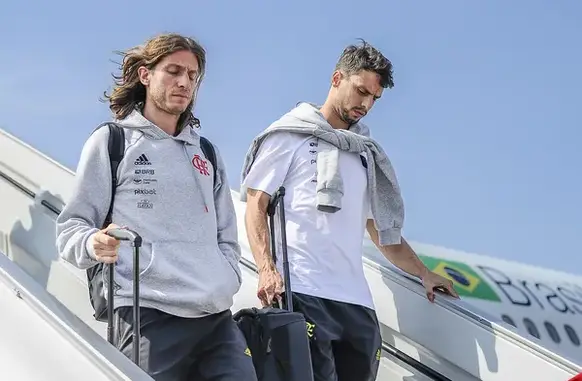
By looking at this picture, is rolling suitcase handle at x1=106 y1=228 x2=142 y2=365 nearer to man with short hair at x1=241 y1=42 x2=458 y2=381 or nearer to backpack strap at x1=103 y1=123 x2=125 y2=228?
backpack strap at x1=103 y1=123 x2=125 y2=228

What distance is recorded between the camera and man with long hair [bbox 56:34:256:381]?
2.85 m

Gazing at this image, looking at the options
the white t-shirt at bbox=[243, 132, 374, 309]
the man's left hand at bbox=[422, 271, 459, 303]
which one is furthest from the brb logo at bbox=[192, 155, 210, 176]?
the man's left hand at bbox=[422, 271, 459, 303]

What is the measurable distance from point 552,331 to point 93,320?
32.9 ft

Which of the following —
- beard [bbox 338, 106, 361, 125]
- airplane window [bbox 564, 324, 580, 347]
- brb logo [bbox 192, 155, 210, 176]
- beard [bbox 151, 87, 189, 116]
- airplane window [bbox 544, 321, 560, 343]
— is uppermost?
beard [bbox 151, 87, 189, 116]

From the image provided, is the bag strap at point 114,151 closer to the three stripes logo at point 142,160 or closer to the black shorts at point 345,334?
the three stripes logo at point 142,160

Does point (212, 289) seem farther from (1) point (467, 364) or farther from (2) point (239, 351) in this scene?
(1) point (467, 364)

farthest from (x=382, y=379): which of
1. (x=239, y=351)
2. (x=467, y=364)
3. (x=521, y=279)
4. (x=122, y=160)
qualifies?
(x=521, y=279)

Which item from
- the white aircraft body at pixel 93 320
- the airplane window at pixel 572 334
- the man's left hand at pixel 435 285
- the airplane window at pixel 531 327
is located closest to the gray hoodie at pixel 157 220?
the white aircraft body at pixel 93 320

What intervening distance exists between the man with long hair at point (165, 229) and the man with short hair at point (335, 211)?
71cm

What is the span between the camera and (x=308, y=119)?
423 cm

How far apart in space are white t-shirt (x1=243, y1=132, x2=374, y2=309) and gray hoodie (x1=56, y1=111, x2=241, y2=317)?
2.59 feet

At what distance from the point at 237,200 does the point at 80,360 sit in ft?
9.32

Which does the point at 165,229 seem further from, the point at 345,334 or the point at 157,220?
the point at 345,334

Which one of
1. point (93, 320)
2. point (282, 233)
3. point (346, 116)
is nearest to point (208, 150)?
point (282, 233)
